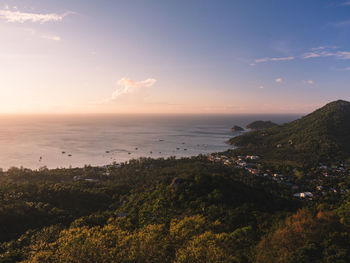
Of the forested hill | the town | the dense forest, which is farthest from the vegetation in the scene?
the forested hill

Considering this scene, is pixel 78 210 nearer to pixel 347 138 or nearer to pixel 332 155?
pixel 332 155

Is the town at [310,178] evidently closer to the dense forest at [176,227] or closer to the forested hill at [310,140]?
the dense forest at [176,227]

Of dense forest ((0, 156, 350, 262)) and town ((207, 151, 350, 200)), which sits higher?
dense forest ((0, 156, 350, 262))

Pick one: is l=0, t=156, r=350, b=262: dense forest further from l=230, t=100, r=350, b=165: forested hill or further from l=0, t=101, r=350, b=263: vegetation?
l=230, t=100, r=350, b=165: forested hill

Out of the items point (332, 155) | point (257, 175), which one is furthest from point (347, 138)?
point (257, 175)

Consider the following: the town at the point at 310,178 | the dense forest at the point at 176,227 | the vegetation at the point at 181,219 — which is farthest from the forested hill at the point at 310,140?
the dense forest at the point at 176,227

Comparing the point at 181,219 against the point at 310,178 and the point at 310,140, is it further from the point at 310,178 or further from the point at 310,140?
the point at 310,140

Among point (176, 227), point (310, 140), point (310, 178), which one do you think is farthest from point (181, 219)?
point (310, 140)

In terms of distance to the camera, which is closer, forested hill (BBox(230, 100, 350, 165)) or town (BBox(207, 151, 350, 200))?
town (BBox(207, 151, 350, 200))

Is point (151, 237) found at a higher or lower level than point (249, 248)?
higher
